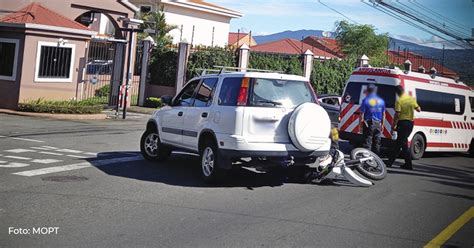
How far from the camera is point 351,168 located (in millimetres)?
10367

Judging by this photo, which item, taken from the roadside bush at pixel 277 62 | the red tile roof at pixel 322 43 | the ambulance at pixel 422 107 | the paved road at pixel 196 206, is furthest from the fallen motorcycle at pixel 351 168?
the red tile roof at pixel 322 43

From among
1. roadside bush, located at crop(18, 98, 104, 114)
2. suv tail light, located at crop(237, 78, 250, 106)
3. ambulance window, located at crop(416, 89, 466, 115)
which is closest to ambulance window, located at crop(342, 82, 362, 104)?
ambulance window, located at crop(416, 89, 466, 115)

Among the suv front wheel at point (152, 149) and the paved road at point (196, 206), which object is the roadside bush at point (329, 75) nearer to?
the paved road at point (196, 206)

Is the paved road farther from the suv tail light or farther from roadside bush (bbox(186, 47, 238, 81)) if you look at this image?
roadside bush (bbox(186, 47, 238, 81))

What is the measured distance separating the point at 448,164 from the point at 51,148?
32.6 ft

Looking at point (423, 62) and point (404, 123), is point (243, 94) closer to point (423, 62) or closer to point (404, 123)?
point (404, 123)

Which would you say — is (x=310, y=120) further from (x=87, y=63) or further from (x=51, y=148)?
(x=87, y=63)

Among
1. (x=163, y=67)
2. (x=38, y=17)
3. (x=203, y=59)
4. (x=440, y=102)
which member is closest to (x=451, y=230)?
(x=440, y=102)

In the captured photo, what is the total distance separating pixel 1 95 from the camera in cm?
2008

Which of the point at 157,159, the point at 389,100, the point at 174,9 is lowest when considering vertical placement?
the point at 157,159

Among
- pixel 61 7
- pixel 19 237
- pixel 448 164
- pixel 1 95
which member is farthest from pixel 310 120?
pixel 61 7

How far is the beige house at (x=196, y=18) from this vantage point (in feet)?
144

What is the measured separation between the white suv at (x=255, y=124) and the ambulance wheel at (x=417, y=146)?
5979 mm

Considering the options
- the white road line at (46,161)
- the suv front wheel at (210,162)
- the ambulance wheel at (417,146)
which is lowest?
the white road line at (46,161)
